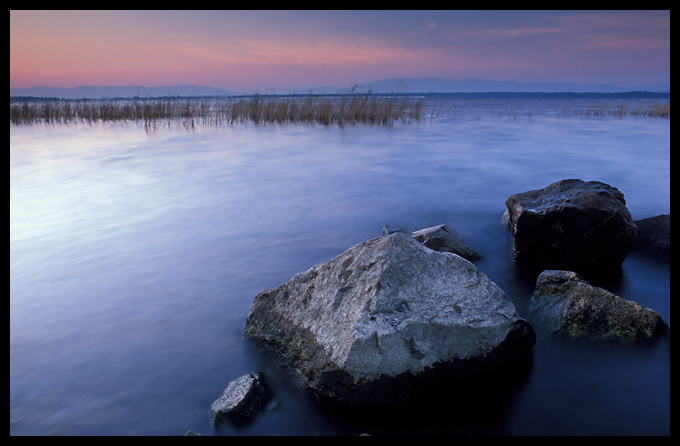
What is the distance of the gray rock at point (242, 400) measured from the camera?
8.69 ft

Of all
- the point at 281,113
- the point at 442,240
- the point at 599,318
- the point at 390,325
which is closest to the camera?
the point at 390,325

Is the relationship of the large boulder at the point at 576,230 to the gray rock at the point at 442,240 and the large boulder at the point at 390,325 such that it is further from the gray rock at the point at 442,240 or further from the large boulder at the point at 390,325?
the large boulder at the point at 390,325

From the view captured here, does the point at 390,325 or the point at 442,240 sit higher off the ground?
the point at 442,240

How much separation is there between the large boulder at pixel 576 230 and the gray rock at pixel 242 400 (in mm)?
3259

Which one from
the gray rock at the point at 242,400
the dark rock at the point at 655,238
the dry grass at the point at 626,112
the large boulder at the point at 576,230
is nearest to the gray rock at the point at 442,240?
the large boulder at the point at 576,230

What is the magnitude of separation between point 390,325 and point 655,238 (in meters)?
4.17

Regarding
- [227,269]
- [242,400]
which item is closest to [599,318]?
[242,400]

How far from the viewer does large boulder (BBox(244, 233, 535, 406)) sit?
8.56ft

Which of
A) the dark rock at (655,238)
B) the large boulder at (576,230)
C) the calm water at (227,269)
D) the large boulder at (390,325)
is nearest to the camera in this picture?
the large boulder at (390,325)

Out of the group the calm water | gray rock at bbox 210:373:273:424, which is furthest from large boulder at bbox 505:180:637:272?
gray rock at bbox 210:373:273:424

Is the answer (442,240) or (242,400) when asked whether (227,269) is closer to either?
(442,240)

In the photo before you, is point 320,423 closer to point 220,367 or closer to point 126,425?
point 220,367

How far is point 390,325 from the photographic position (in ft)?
8.77
